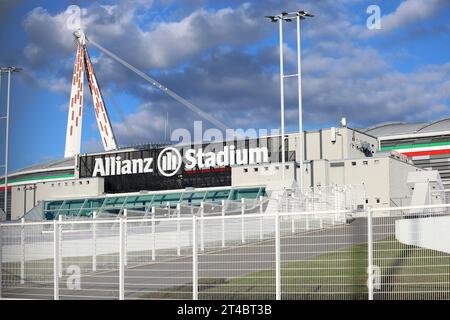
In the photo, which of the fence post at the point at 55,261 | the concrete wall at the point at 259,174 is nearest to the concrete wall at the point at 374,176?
the concrete wall at the point at 259,174

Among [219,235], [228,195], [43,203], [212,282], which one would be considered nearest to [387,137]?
[228,195]

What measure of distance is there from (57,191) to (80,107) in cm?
821

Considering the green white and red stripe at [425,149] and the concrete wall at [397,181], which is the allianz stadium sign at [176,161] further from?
→ the green white and red stripe at [425,149]

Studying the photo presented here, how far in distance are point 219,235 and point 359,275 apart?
6.00m

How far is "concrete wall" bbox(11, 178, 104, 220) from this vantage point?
57781 mm

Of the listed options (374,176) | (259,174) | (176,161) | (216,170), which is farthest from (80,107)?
(374,176)

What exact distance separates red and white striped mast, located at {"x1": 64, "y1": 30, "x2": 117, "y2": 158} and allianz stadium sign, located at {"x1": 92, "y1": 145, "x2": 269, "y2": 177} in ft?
12.4

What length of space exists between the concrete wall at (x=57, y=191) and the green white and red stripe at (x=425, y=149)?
27.5 m

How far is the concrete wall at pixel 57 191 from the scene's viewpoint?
190ft

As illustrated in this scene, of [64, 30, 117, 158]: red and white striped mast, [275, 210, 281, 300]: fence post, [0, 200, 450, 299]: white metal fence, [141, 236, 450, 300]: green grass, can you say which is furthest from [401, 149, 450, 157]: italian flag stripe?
[275, 210, 281, 300]: fence post

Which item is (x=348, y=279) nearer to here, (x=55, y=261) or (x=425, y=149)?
(x=55, y=261)

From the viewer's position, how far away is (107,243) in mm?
16000
